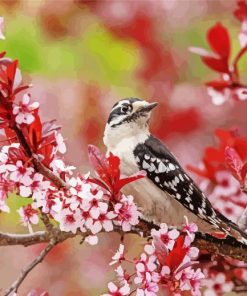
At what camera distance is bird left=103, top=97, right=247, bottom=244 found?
2.20m

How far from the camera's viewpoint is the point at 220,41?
2322 millimetres

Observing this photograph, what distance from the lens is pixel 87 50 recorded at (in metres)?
4.76

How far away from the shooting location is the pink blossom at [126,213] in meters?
1.76

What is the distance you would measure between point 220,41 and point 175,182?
1.44 ft

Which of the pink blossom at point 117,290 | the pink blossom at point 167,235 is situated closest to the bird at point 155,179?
the pink blossom at point 167,235

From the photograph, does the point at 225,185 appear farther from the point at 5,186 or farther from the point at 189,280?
the point at 5,186

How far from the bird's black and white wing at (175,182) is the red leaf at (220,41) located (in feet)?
1.09

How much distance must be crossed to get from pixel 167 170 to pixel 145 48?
270cm

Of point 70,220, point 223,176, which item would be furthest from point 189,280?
point 223,176

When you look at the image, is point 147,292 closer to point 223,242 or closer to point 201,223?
point 223,242

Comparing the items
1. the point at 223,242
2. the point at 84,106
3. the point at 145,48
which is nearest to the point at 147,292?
the point at 223,242

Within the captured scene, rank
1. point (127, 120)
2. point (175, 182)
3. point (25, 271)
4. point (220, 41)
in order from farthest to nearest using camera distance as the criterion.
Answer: point (127, 120) → point (220, 41) → point (175, 182) → point (25, 271)

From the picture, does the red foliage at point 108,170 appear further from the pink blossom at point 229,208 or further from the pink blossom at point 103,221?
the pink blossom at point 229,208

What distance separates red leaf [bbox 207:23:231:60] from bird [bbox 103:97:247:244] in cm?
25
